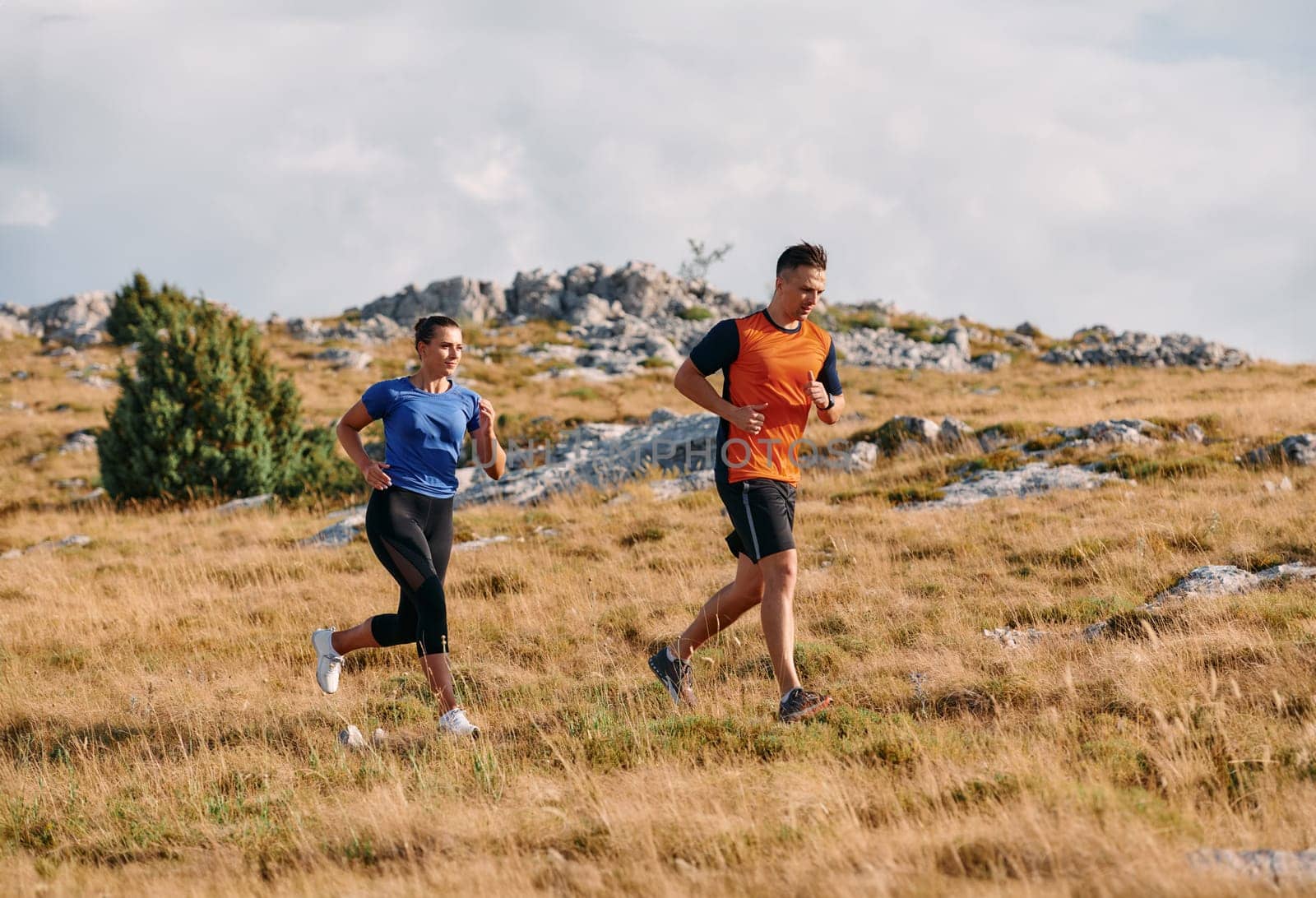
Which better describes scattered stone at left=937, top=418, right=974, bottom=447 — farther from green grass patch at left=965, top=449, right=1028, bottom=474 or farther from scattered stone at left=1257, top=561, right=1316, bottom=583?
scattered stone at left=1257, top=561, right=1316, bottom=583

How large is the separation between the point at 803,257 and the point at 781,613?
1.83 meters

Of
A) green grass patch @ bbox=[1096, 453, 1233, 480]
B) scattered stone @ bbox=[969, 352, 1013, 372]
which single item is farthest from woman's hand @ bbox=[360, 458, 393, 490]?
scattered stone @ bbox=[969, 352, 1013, 372]

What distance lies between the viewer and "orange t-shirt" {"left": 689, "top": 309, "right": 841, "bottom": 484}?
5.07 metres

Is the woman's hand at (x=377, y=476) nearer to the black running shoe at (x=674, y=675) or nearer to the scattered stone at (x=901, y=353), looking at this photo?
the black running shoe at (x=674, y=675)

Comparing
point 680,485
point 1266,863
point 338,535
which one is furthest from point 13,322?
point 1266,863

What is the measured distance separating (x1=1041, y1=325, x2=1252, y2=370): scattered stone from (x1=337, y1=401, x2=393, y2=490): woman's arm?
111ft

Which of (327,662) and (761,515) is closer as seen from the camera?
(761,515)

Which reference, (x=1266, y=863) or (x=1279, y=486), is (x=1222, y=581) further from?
(x=1266, y=863)

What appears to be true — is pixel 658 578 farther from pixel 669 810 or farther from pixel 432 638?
pixel 669 810

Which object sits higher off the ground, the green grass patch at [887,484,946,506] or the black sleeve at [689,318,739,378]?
the black sleeve at [689,318,739,378]

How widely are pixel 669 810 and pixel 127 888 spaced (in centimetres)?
198

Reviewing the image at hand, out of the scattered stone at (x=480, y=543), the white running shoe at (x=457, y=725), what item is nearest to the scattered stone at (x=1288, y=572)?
the white running shoe at (x=457, y=725)

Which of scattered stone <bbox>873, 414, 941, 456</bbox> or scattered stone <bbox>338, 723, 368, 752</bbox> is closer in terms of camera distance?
scattered stone <bbox>338, 723, 368, 752</bbox>

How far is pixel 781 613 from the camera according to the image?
498cm
